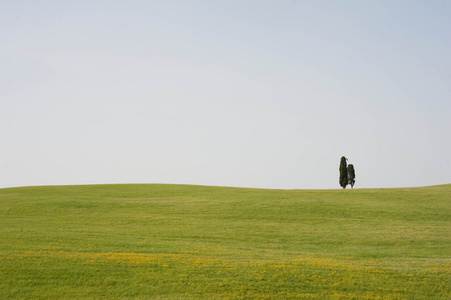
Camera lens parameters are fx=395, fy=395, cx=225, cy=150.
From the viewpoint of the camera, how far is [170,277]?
18.4 metres

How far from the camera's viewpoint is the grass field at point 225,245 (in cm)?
1747

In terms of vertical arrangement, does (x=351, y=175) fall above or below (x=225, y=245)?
above

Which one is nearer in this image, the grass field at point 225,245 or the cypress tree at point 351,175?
the grass field at point 225,245

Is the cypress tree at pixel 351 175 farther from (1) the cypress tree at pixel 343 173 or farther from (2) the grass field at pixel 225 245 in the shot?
(2) the grass field at pixel 225 245

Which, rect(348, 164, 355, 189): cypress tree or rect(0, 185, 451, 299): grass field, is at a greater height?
rect(348, 164, 355, 189): cypress tree

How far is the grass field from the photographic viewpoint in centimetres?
1747

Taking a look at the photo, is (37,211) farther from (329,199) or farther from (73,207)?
(329,199)

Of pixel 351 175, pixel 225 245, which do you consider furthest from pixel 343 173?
pixel 225 245

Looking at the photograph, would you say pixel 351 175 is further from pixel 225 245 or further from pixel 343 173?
pixel 225 245

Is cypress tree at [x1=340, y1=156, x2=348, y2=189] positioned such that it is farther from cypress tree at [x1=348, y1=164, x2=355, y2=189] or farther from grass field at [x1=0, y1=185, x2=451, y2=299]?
grass field at [x1=0, y1=185, x2=451, y2=299]

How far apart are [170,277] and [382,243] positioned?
16925 mm

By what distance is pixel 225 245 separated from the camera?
26.3 m

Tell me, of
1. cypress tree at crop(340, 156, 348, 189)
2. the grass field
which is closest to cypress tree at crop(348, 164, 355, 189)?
cypress tree at crop(340, 156, 348, 189)

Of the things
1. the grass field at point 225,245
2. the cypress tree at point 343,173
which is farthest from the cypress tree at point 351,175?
the grass field at point 225,245
